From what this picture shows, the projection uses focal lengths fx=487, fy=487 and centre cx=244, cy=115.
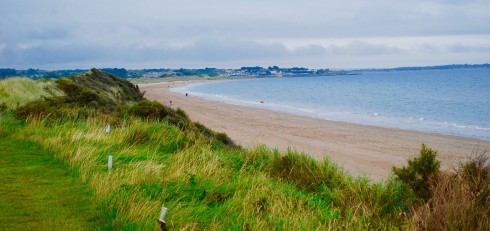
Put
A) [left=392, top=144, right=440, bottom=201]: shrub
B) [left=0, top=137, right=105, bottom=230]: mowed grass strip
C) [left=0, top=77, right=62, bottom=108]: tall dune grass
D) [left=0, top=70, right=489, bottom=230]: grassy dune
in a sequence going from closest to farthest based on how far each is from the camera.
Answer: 1. [left=0, top=137, right=105, bottom=230]: mowed grass strip
2. [left=0, top=70, right=489, bottom=230]: grassy dune
3. [left=392, top=144, right=440, bottom=201]: shrub
4. [left=0, top=77, right=62, bottom=108]: tall dune grass

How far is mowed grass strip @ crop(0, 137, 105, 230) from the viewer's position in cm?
517

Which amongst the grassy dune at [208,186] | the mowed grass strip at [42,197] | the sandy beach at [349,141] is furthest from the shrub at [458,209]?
the sandy beach at [349,141]

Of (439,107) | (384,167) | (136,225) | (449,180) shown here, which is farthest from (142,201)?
(439,107)

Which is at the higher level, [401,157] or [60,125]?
[60,125]

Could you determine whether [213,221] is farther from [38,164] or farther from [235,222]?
[38,164]

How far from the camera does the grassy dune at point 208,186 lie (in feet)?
19.2

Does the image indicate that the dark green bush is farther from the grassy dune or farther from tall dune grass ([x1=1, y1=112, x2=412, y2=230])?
tall dune grass ([x1=1, y1=112, x2=412, y2=230])

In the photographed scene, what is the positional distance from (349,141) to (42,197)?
21.6m

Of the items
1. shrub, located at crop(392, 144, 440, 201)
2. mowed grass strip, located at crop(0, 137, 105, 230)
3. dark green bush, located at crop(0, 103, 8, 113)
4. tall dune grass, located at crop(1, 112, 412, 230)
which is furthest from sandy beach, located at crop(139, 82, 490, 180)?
mowed grass strip, located at crop(0, 137, 105, 230)

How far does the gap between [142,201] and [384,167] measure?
14923mm

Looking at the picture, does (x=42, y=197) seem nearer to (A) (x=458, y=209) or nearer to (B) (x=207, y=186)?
(B) (x=207, y=186)

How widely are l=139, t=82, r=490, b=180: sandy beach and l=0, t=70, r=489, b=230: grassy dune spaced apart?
774cm

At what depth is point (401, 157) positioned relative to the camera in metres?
21.6

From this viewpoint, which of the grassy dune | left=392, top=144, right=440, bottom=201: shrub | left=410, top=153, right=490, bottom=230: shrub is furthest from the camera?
left=392, top=144, right=440, bottom=201: shrub
